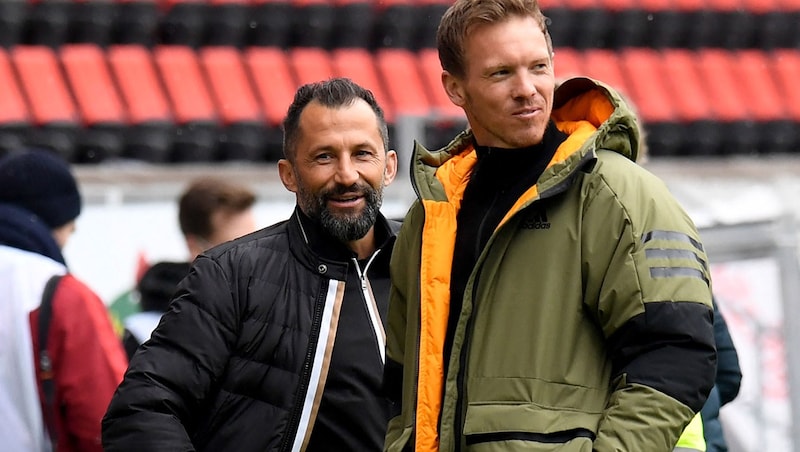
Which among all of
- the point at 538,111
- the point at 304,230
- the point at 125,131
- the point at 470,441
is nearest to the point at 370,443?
the point at 304,230

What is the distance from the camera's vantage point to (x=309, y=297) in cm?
299

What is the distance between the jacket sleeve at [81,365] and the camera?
350 cm

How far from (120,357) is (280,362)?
2.59 ft

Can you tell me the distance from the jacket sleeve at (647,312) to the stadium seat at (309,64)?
27.4 feet

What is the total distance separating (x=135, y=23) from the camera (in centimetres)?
1036

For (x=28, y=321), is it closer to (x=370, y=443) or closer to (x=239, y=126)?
(x=370, y=443)

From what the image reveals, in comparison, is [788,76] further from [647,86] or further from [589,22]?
[589,22]

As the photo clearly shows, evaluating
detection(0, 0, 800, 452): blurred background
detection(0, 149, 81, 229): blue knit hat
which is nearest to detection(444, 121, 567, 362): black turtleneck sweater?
detection(0, 149, 81, 229): blue knit hat

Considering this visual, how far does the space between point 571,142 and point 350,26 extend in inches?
346

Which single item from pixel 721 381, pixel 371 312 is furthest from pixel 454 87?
pixel 721 381

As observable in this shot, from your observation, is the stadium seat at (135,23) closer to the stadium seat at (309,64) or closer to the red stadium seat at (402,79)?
the stadium seat at (309,64)

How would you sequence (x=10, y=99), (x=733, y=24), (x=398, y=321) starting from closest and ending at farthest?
(x=398, y=321)
(x=10, y=99)
(x=733, y=24)

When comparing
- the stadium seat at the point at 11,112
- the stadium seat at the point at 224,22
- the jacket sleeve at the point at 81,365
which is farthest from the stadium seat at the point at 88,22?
the jacket sleeve at the point at 81,365

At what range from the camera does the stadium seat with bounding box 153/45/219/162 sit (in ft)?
32.6
